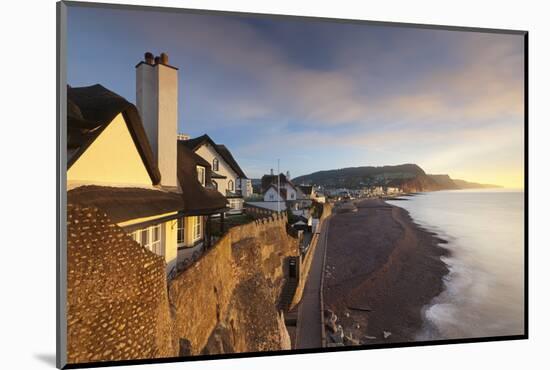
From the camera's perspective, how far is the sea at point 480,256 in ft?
10.3

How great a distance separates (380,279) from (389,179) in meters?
1.10

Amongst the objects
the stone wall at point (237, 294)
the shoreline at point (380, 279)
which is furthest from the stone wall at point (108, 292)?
the shoreline at point (380, 279)

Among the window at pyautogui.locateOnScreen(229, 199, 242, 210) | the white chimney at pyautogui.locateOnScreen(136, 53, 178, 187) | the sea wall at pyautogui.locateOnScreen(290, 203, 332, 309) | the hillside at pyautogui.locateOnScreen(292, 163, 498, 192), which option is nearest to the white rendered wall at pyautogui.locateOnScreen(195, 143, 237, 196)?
the window at pyautogui.locateOnScreen(229, 199, 242, 210)

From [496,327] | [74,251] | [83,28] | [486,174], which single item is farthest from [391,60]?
[74,251]

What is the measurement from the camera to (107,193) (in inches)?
86.8

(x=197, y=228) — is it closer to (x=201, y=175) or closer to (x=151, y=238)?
(x=151, y=238)

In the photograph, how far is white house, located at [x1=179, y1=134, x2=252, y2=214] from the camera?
107 inches

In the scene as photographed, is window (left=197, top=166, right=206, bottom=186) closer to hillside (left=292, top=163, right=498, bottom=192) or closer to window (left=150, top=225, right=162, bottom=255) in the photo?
window (left=150, top=225, right=162, bottom=255)

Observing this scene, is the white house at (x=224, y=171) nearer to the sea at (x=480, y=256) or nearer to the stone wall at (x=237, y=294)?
the stone wall at (x=237, y=294)

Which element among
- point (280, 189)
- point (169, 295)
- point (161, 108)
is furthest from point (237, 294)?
point (161, 108)

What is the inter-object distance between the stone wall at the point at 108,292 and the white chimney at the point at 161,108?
0.69 meters

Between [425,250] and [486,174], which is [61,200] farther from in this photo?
[486,174]

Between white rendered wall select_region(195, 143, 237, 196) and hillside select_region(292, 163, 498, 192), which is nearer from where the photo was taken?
white rendered wall select_region(195, 143, 237, 196)

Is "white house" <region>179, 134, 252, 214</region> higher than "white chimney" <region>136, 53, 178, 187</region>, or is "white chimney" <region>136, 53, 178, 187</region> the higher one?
"white chimney" <region>136, 53, 178, 187</region>
